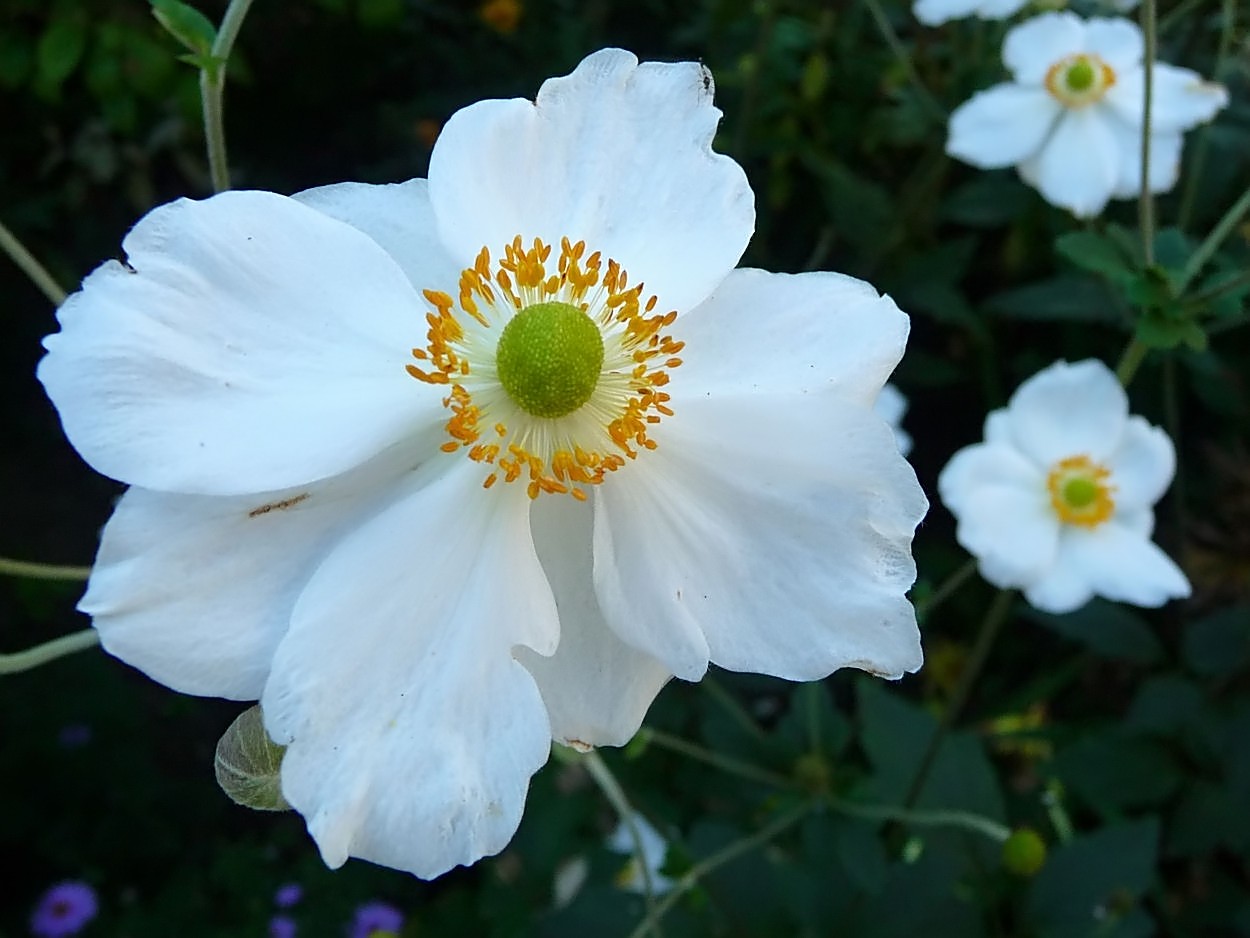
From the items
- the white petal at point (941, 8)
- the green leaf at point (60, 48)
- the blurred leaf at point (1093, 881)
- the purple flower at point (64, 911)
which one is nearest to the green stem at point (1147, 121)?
the white petal at point (941, 8)

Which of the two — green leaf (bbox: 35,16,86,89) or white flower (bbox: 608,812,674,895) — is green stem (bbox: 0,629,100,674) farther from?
green leaf (bbox: 35,16,86,89)

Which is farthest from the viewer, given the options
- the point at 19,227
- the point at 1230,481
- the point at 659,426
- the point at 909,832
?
the point at 19,227

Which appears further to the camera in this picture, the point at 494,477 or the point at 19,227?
the point at 19,227

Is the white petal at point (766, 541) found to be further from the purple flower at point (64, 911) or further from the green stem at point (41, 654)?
the purple flower at point (64, 911)

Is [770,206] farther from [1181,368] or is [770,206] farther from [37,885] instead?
[37,885]

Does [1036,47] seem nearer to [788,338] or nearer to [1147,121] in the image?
[1147,121]

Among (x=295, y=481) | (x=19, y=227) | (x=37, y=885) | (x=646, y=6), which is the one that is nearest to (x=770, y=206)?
(x=646, y=6)
